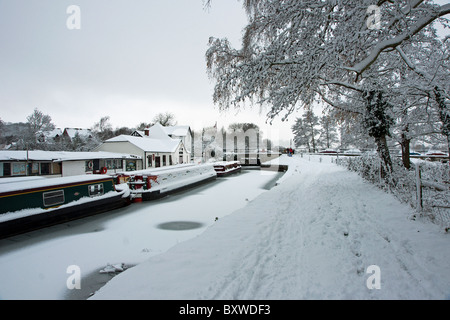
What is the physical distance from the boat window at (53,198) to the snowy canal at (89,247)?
889 mm

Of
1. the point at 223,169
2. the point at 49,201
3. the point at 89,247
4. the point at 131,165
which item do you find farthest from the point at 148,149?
the point at 89,247

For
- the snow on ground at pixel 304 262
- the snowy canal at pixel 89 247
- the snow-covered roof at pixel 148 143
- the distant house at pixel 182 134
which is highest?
the distant house at pixel 182 134

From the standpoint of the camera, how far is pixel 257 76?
17.3 feet

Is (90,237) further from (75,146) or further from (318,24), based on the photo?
(75,146)

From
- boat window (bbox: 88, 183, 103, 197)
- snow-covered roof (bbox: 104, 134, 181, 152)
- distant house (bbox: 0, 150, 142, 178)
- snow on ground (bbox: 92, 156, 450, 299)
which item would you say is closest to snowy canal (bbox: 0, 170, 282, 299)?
boat window (bbox: 88, 183, 103, 197)

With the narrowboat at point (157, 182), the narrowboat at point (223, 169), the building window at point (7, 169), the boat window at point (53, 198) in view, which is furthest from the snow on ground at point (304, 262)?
the building window at point (7, 169)

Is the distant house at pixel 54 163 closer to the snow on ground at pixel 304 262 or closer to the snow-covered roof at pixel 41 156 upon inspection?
the snow-covered roof at pixel 41 156

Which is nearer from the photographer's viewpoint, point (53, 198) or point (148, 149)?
point (53, 198)

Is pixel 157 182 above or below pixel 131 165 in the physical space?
below

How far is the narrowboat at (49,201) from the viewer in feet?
21.6

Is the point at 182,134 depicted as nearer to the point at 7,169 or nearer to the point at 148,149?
the point at 148,149

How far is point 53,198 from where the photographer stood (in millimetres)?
7832

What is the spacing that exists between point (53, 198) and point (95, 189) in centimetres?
184
